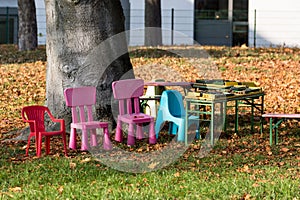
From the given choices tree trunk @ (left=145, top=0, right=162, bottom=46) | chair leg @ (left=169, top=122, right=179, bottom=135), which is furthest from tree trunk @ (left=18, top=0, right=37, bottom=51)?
chair leg @ (left=169, top=122, right=179, bottom=135)

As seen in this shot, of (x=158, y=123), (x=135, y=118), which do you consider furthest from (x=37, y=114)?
(x=158, y=123)

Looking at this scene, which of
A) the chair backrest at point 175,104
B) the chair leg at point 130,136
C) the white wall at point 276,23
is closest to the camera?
the chair leg at point 130,136

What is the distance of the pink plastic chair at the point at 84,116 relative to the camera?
1102cm

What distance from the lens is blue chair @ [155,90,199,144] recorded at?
11.7 metres

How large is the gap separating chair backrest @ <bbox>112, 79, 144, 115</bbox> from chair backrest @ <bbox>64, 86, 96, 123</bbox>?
0.35m

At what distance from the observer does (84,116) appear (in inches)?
464

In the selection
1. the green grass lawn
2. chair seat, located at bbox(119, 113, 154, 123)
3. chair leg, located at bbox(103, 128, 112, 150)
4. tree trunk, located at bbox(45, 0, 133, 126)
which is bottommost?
the green grass lawn

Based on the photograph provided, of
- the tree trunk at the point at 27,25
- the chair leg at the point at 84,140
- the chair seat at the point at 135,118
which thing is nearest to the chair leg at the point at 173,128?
the chair seat at the point at 135,118

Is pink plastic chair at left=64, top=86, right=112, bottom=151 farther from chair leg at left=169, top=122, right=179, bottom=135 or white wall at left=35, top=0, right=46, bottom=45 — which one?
white wall at left=35, top=0, right=46, bottom=45

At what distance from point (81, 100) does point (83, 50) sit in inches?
51.8

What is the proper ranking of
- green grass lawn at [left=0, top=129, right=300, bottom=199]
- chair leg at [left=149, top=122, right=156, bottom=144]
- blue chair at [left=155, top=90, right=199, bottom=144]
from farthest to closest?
blue chair at [left=155, top=90, right=199, bottom=144] → chair leg at [left=149, top=122, right=156, bottom=144] → green grass lawn at [left=0, top=129, right=300, bottom=199]

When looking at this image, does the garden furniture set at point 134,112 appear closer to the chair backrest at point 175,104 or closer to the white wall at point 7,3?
the chair backrest at point 175,104

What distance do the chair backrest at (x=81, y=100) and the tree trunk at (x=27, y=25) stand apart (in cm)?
1260

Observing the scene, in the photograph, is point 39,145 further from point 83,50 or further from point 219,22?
point 219,22
